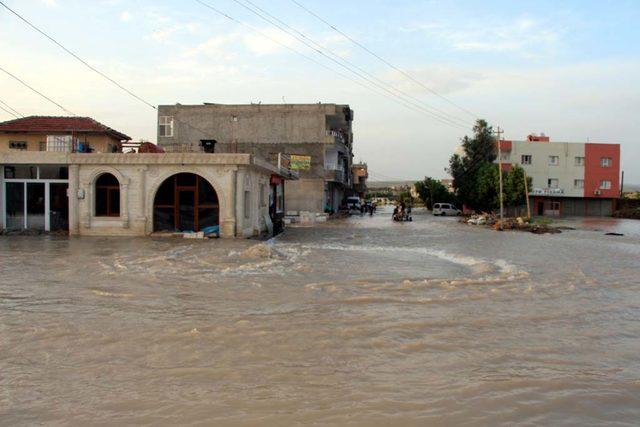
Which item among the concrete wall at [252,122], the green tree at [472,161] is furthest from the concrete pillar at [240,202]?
the green tree at [472,161]

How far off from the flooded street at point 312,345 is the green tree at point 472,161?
45.8 meters

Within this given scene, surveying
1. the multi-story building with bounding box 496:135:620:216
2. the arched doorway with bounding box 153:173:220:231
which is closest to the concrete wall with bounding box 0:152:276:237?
the arched doorway with bounding box 153:173:220:231

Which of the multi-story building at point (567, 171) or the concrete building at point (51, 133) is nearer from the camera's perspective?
the concrete building at point (51, 133)

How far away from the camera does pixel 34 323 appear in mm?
8008

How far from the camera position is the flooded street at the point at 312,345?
523 cm

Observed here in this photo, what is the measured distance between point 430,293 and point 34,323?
6935mm

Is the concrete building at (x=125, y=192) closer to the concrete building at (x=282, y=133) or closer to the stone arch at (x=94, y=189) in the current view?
the stone arch at (x=94, y=189)

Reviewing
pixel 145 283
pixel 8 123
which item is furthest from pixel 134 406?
pixel 8 123

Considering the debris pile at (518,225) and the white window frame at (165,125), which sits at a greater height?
the white window frame at (165,125)

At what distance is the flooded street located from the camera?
17.1 ft

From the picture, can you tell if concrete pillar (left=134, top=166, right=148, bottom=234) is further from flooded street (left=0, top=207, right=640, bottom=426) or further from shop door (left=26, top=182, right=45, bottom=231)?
flooded street (left=0, top=207, right=640, bottom=426)

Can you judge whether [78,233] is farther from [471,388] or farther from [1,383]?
[471,388]

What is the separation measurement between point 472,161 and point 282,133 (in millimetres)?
24769

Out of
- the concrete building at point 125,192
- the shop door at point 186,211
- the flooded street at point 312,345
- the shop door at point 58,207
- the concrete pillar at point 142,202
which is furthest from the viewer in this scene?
the shop door at point 58,207
